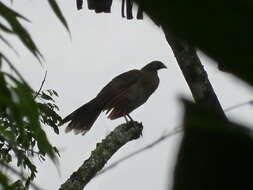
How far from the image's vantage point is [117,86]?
5980 millimetres

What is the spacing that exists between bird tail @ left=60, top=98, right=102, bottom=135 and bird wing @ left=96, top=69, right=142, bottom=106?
0.11 metres

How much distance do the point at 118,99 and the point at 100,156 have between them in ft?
8.75

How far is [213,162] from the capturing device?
0.20m

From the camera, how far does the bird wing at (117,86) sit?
5.66 m

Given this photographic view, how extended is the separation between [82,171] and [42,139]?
81.9 inches

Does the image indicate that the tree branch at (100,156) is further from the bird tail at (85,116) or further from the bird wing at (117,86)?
the bird wing at (117,86)

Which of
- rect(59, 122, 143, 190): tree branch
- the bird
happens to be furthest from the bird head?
rect(59, 122, 143, 190): tree branch

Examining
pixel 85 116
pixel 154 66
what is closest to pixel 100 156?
pixel 85 116

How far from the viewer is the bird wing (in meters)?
5.66

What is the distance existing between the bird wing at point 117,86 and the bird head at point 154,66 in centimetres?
54

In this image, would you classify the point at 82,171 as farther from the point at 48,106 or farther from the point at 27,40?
the point at 27,40

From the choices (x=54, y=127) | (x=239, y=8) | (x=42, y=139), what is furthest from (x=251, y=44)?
(x=54, y=127)

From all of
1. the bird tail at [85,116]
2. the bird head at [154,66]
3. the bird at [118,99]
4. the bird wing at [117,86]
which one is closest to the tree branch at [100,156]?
the bird at [118,99]

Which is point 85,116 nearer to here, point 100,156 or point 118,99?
point 118,99
